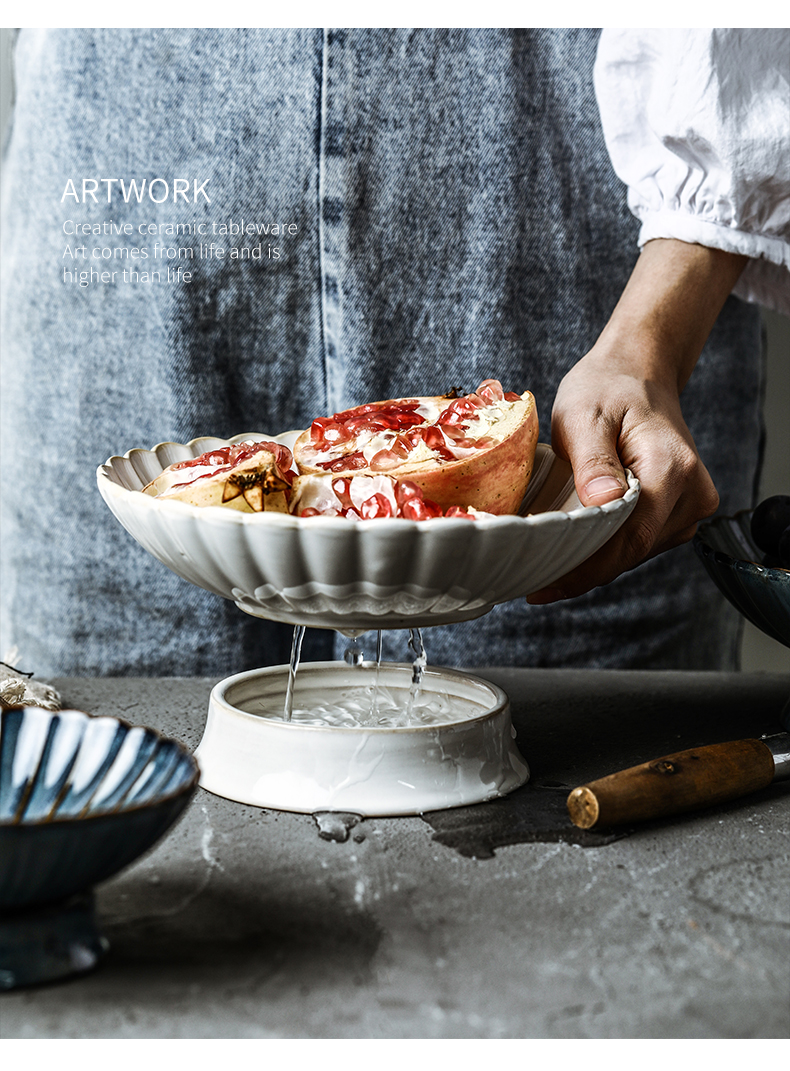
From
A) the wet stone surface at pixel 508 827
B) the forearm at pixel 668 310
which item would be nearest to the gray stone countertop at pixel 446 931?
the wet stone surface at pixel 508 827

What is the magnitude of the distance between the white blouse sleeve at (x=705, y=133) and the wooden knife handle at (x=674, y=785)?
0.51m

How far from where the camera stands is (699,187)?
2.97ft

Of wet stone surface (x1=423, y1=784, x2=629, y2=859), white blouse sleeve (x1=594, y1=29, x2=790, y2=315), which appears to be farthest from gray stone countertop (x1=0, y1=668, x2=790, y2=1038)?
white blouse sleeve (x1=594, y1=29, x2=790, y2=315)

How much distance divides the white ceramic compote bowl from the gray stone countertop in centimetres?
2

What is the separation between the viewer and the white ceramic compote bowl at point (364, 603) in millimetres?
531

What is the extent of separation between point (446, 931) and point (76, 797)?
0.62 feet

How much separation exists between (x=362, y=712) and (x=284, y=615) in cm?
12

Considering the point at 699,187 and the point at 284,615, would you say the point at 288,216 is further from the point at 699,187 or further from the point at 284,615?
the point at 284,615

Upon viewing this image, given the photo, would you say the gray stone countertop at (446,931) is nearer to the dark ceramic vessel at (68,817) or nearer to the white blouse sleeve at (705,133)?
the dark ceramic vessel at (68,817)

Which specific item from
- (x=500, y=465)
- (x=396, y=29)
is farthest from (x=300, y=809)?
(x=396, y=29)

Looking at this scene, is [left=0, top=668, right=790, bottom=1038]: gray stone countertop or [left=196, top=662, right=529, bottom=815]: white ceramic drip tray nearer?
[left=0, top=668, right=790, bottom=1038]: gray stone countertop

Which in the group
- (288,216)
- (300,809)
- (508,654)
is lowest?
(508,654)

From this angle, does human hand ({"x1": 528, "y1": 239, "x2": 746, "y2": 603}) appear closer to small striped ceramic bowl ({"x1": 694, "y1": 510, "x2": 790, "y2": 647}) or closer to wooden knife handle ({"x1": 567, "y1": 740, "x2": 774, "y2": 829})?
small striped ceramic bowl ({"x1": 694, "y1": 510, "x2": 790, "y2": 647})

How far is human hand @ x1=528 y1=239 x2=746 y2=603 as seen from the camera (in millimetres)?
707
